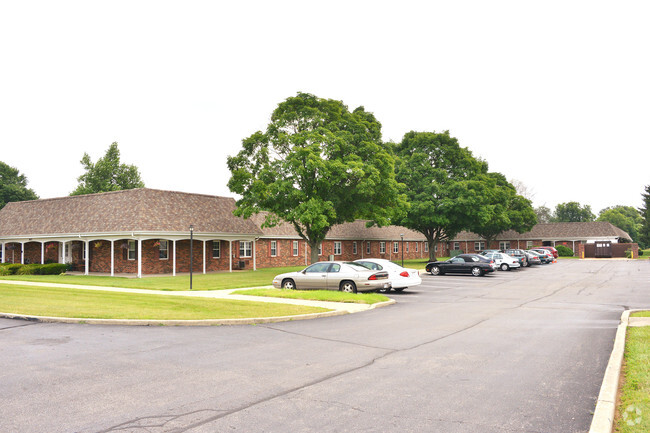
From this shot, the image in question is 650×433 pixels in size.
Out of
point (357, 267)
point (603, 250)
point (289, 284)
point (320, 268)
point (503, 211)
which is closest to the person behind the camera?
point (357, 267)

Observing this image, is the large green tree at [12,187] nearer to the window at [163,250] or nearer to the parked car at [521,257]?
the window at [163,250]

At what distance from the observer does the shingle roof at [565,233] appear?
7431 cm

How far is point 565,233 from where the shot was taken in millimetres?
76125

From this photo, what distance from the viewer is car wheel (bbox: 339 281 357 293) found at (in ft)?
65.9

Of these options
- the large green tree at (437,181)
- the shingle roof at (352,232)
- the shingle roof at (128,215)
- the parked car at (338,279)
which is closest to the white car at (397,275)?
the parked car at (338,279)

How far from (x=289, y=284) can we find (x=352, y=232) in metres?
34.0

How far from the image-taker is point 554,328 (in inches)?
470

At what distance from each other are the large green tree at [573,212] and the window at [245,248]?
10426cm

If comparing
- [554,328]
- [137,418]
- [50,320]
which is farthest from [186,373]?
[554,328]

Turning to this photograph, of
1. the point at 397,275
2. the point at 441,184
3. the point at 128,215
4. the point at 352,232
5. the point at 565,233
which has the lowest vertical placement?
the point at 397,275

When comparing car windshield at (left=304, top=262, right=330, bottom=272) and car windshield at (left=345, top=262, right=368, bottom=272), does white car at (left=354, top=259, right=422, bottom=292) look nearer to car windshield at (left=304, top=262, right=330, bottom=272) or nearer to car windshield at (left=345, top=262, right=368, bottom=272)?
car windshield at (left=345, top=262, right=368, bottom=272)

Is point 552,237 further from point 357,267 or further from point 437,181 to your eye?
point 357,267

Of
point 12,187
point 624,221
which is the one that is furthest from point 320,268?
point 624,221

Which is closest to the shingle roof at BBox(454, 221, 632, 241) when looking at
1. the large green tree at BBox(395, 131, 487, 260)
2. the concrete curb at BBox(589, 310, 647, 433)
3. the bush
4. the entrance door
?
the bush
